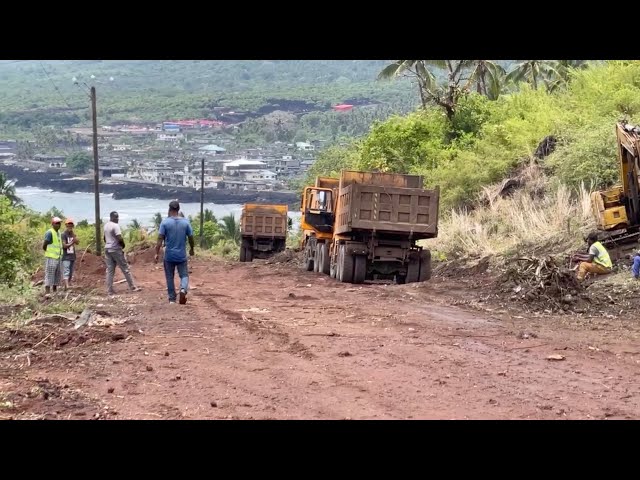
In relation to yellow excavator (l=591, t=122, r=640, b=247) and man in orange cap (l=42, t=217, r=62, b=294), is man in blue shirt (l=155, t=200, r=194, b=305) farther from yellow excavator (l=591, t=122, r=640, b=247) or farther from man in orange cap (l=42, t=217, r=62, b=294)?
yellow excavator (l=591, t=122, r=640, b=247)

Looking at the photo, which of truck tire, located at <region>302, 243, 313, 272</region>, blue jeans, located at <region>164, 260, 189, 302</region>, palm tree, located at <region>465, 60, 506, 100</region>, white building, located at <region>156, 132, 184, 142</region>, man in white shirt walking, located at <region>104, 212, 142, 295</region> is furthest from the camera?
white building, located at <region>156, 132, 184, 142</region>

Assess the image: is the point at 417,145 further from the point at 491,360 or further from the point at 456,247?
the point at 491,360

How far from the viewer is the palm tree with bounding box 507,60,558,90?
58.8 m

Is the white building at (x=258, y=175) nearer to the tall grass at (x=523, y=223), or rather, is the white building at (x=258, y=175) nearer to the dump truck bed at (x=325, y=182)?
the tall grass at (x=523, y=223)

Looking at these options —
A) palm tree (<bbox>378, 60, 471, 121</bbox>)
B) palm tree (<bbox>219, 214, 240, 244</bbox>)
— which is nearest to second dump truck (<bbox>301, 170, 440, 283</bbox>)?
palm tree (<bbox>378, 60, 471, 121</bbox>)

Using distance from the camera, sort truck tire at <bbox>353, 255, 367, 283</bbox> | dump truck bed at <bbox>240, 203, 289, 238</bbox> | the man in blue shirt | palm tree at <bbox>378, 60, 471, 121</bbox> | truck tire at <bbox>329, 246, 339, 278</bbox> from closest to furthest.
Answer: the man in blue shirt < truck tire at <bbox>353, 255, 367, 283</bbox> < truck tire at <bbox>329, 246, 339, 278</bbox> < dump truck bed at <bbox>240, 203, 289, 238</bbox> < palm tree at <bbox>378, 60, 471, 121</bbox>

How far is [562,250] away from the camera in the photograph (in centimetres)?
2173

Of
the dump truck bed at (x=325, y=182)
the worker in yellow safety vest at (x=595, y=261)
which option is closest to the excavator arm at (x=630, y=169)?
the worker in yellow safety vest at (x=595, y=261)

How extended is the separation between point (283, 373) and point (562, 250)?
13732 mm

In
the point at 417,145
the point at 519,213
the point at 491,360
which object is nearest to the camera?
the point at 491,360

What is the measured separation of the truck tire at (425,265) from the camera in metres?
23.0

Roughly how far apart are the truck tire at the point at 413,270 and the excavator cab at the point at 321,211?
4.06m

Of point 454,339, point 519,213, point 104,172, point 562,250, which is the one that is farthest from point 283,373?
point 104,172

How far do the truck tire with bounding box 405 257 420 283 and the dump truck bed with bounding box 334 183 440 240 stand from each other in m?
1.15
